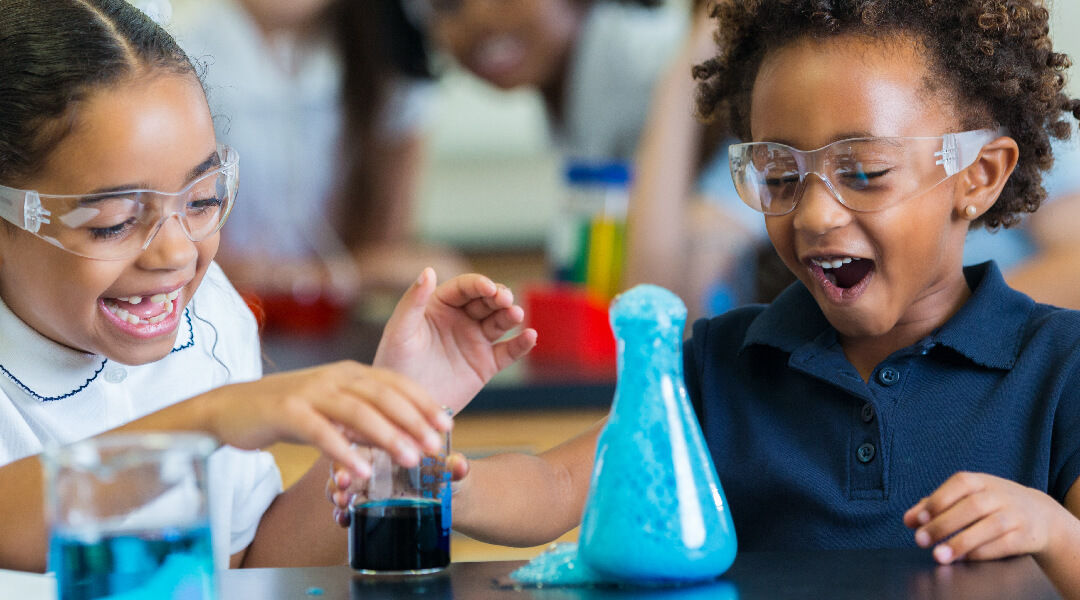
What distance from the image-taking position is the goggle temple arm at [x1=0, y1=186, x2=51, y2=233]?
100 centimetres

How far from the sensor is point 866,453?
105 centimetres

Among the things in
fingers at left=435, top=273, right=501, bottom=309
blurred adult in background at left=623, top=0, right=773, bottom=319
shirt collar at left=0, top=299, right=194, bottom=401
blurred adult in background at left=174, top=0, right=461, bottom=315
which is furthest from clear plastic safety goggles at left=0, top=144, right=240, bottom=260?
blurred adult in background at left=174, top=0, right=461, bottom=315

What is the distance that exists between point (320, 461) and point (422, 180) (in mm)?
2946

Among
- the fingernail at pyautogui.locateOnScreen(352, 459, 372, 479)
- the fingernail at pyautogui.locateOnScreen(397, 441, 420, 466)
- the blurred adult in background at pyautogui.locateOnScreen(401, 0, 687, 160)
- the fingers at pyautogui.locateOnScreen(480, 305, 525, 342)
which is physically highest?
the blurred adult in background at pyautogui.locateOnScreen(401, 0, 687, 160)

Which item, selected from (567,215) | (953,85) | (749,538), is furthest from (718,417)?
(567,215)

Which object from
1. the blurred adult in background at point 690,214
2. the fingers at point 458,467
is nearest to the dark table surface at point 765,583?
the fingers at point 458,467

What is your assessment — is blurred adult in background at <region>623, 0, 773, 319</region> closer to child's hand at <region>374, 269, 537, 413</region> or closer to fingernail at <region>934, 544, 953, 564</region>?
child's hand at <region>374, 269, 537, 413</region>

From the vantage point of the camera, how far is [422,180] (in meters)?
4.09

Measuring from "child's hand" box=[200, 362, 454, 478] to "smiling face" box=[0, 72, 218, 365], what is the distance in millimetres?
347

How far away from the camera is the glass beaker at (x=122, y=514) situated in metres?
0.62

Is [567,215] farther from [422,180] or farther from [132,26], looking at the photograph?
[422,180]

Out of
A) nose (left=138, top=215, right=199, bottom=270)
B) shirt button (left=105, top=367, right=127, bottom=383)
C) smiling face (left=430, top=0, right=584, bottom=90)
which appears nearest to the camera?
nose (left=138, top=215, right=199, bottom=270)

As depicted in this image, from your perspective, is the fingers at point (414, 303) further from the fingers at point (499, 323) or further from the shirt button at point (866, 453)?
the shirt button at point (866, 453)

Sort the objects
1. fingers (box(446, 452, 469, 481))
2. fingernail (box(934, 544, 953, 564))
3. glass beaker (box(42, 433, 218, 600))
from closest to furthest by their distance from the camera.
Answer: glass beaker (box(42, 433, 218, 600))
fingernail (box(934, 544, 953, 564))
fingers (box(446, 452, 469, 481))
